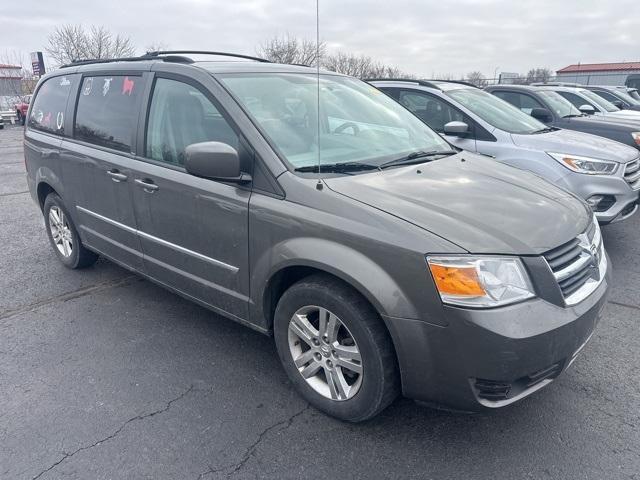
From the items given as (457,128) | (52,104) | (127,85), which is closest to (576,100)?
(457,128)

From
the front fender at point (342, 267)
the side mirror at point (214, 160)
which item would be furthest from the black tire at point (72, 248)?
the front fender at point (342, 267)

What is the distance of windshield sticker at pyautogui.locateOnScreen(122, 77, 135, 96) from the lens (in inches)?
142

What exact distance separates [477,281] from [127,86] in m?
2.89

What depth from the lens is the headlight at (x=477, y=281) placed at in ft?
6.98

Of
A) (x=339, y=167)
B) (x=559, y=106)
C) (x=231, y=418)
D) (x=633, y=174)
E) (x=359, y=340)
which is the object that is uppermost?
(x=559, y=106)

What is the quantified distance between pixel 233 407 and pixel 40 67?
103 ft

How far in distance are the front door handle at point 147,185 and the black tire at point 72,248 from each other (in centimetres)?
145

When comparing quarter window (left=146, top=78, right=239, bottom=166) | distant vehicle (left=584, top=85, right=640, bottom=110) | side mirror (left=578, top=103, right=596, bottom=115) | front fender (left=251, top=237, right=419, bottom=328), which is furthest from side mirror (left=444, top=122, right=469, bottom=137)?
distant vehicle (left=584, top=85, right=640, bottom=110)

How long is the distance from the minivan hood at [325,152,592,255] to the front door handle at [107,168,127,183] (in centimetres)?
171

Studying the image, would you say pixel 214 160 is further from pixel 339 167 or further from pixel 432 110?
pixel 432 110

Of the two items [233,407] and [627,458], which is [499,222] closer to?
[627,458]

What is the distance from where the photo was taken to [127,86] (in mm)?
3650

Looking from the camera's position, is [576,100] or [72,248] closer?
[72,248]

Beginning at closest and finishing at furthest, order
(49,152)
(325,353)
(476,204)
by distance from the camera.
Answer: (476,204), (325,353), (49,152)
